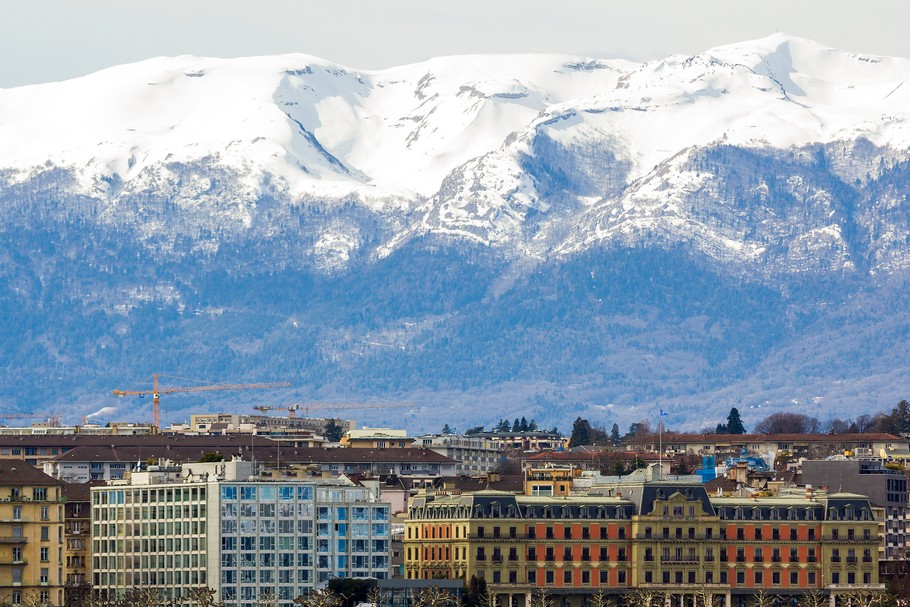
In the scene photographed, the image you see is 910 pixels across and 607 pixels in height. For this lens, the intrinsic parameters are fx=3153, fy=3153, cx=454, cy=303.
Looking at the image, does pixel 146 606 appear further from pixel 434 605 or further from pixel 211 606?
pixel 434 605

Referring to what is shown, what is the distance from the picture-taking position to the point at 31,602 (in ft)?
652

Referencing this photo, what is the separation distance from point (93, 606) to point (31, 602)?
3916 mm

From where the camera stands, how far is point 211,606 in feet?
645

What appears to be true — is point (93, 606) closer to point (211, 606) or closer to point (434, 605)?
point (211, 606)

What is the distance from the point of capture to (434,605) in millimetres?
198875

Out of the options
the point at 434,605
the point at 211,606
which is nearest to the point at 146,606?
the point at 211,606

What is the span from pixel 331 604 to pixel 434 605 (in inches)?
262

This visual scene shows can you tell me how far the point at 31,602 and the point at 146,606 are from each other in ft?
32.4

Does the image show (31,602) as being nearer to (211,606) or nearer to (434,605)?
(211,606)

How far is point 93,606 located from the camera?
19875cm

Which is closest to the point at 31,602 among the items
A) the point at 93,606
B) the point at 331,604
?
the point at 93,606

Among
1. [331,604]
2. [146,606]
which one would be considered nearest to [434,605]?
[331,604]

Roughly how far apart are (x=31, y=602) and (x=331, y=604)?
750 inches

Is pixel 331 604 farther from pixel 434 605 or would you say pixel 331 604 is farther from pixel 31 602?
pixel 31 602
